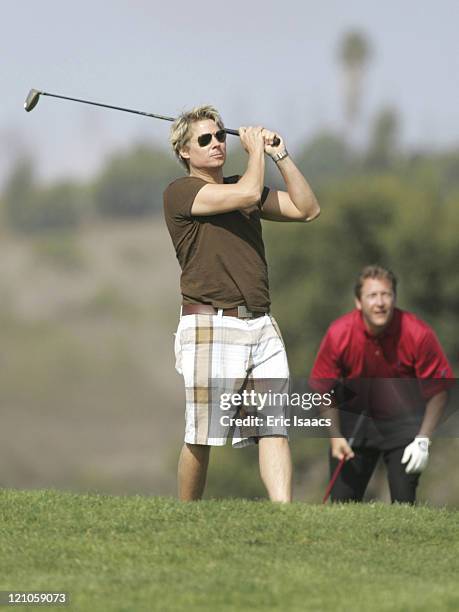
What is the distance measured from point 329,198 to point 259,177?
35.3m

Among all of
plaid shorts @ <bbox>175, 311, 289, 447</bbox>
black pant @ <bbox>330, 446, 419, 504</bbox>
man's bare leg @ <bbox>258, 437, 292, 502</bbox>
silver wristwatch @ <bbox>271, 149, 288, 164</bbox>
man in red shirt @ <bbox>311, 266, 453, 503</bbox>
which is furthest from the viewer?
black pant @ <bbox>330, 446, 419, 504</bbox>

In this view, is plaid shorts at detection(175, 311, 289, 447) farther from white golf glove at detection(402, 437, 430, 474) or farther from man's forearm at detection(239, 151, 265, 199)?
white golf glove at detection(402, 437, 430, 474)

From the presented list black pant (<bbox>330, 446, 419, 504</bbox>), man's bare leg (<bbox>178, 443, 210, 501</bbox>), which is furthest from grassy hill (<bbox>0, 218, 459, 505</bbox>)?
man's bare leg (<bbox>178, 443, 210, 501</bbox>)

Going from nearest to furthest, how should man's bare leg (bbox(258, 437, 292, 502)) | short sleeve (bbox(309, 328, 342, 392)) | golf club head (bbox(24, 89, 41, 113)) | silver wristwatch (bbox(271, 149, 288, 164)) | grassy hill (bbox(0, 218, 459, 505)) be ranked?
man's bare leg (bbox(258, 437, 292, 502))
silver wristwatch (bbox(271, 149, 288, 164))
golf club head (bbox(24, 89, 41, 113))
short sleeve (bbox(309, 328, 342, 392))
grassy hill (bbox(0, 218, 459, 505))

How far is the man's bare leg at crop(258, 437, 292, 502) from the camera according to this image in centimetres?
796

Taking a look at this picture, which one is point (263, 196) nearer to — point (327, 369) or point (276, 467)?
point (276, 467)

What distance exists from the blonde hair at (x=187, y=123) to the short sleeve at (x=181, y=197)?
0.84 feet

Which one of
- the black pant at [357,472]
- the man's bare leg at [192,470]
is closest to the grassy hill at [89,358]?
the black pant at [357,472]

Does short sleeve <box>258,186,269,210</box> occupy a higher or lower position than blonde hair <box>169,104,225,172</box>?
lower

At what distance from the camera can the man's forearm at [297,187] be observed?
26.6 feet

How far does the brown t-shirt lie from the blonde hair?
0.30 m

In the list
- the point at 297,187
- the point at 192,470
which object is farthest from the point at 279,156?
the point at 192,470

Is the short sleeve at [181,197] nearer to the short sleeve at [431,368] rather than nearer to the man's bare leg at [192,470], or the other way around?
the man's bare leg at [192,470]

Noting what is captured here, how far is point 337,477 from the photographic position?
10.2 meters
